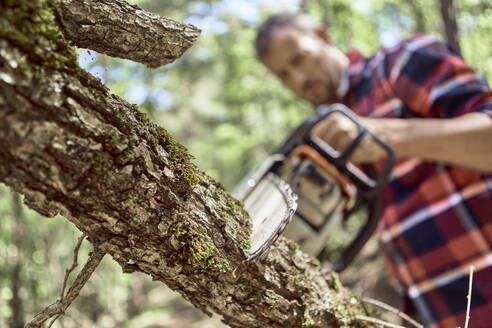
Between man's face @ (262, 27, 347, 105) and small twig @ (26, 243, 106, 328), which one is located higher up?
man's face @ (262, 27, 347, 105)

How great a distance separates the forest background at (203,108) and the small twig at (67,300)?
1.63 ft

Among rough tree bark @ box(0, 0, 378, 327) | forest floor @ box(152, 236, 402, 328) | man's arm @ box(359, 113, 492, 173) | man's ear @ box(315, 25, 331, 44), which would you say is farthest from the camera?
forest floor @ box(152, 236, 402, 328)

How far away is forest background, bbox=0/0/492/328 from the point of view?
10.7 feet

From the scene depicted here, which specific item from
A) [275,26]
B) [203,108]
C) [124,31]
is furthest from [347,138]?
[203,108]

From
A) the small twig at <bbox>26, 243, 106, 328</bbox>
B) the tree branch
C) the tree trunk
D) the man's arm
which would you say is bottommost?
the small twig at <bbox>26, 243, 106, 328</bbox>

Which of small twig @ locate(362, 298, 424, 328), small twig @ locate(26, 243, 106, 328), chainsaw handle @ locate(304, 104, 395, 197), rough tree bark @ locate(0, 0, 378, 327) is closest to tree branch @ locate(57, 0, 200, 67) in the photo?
rough tree bark @ locate(0, 0, 378, 327)

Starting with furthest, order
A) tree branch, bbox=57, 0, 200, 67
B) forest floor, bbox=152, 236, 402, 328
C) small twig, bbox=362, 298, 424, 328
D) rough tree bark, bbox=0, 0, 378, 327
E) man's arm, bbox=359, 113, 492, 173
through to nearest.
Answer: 1. forest floor, bbox=152, 236, 402, 328
2. man's arm, bbox=359, 113, 492, 173
3. small twig, bbox=362, 298, 424, 328
4. tree branch, bbox=57, 0, 200, 67
5. rough tree bark, bbox=0, 0, 378, 327

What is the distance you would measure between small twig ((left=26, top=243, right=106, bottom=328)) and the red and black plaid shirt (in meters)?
1.60

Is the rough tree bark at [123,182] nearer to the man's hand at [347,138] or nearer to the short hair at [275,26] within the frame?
the man's hand at [347,138]

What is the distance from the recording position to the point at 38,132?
0.67m

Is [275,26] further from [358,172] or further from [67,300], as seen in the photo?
[67,300]

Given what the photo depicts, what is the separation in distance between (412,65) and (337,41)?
443 cm

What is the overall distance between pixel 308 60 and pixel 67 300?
260cm

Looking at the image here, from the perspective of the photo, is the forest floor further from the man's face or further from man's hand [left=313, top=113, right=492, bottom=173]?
man's hand [left=313, top=113, right=492, bottom=173]
